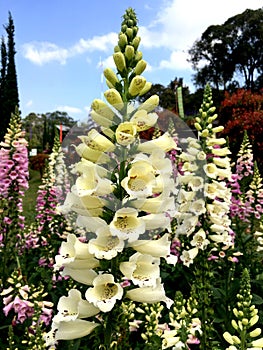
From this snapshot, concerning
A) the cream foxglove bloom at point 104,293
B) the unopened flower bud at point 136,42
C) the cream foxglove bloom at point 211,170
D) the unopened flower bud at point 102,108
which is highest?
the unopened flower bud at point 136,42

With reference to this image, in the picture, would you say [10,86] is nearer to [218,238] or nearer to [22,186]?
[22,186]

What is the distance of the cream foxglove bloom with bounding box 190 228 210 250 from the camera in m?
3.54

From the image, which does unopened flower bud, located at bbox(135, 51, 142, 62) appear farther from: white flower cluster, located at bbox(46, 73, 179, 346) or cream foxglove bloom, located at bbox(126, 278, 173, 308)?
cream foxglove bloom, located at bbox(126, 278, 173, 308)

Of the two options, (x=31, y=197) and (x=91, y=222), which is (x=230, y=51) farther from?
(x=91, y=222)

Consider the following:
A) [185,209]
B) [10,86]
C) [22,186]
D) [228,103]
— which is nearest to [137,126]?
[185,209]

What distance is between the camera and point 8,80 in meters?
25.4

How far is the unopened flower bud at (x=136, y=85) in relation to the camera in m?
1.76

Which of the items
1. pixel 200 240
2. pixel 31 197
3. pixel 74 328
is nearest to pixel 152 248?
pixel 74 328

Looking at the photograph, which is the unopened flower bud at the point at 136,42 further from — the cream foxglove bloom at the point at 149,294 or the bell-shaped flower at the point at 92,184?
the cream foxglove bloom at the point at 149,294

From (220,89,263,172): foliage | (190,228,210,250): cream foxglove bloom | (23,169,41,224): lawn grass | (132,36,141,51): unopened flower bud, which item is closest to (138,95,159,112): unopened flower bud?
(132,36,141,51): unopened flower bud

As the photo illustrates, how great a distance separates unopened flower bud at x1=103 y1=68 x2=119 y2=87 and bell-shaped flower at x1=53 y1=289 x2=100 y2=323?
861mm

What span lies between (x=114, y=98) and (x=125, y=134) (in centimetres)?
18

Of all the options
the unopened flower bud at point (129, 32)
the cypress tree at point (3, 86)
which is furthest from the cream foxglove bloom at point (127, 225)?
the cypress tree at point (3, 86)

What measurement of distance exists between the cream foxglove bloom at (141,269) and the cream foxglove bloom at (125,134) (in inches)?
17.1
